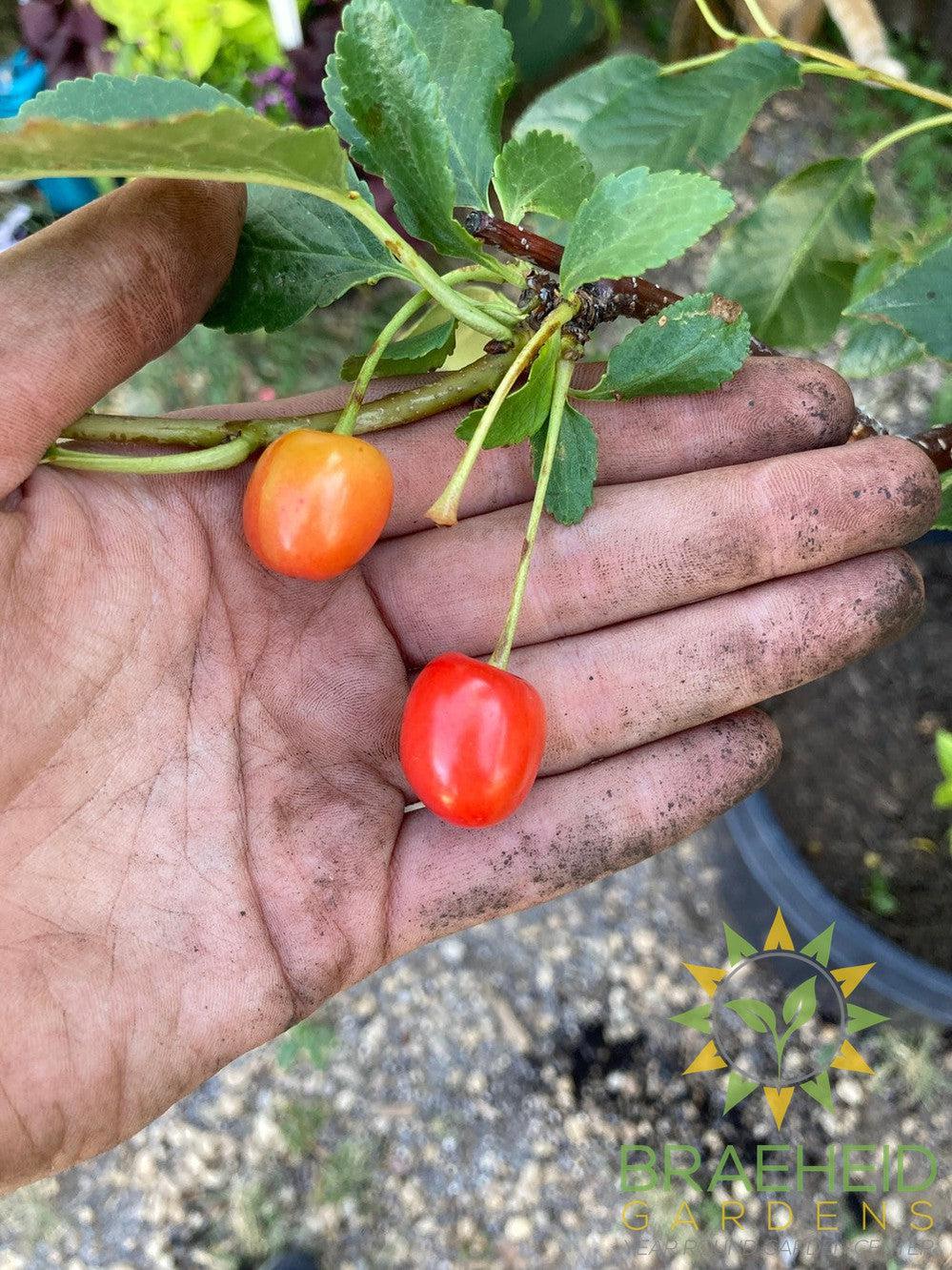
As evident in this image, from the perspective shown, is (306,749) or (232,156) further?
(306,749)

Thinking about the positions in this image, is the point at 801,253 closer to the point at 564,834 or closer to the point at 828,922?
the point at 564,834

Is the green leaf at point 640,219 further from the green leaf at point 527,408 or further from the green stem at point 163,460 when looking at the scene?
the green stem at point 163,460

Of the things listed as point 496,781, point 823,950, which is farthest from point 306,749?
point 823,950

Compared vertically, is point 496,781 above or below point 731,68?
below

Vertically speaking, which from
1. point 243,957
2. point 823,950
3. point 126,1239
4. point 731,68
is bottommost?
point 126,1239

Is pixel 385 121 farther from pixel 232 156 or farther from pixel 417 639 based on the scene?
pixel 417 639

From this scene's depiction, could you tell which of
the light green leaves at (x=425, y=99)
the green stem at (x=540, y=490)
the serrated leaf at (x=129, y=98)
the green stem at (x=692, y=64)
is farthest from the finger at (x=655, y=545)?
the serrated leaf at (x=129, y=98)

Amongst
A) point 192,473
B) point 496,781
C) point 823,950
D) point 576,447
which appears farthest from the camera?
point 823,950

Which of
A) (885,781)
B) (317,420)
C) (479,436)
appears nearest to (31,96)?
(317,420)

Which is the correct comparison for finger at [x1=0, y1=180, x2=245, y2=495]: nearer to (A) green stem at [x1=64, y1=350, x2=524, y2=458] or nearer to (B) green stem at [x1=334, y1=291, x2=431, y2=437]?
(A) green stem at [x1=64, y1=350, x2=524, y2=458]
